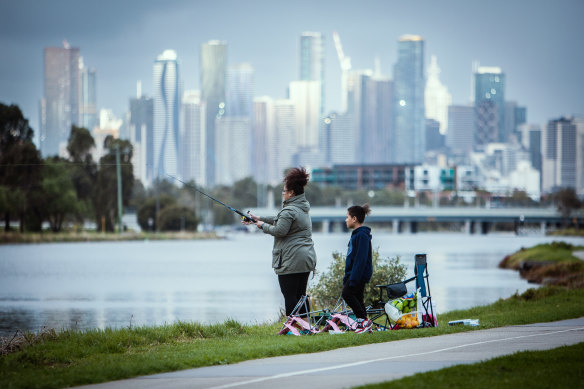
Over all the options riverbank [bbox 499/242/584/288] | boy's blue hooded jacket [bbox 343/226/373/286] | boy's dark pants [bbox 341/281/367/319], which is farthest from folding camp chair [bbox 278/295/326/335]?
riverbank [bbox 499/242/584/288]

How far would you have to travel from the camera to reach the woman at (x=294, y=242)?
507 inches

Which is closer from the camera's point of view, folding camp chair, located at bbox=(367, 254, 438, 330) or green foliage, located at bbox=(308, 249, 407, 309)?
folding camp chair, located at bbox=(367, 254, 438, 330)

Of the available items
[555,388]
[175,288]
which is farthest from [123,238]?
[555,388]

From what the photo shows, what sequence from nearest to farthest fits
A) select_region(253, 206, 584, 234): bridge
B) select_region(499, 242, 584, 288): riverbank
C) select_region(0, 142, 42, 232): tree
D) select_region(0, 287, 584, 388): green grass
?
select_region(0, 287, 584, 388): green grass, select_region(499, 242, 584, 288): riverbank, select_region(0, 142, 42, 232): tree, select_region(253, 206, 584, 234): bridge

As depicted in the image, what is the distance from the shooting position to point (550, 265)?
42.1 meters

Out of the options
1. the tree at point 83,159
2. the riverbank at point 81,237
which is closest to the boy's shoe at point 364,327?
the riverbank at point 81,237

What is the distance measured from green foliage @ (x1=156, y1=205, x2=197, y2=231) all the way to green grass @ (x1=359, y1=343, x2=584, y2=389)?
4743 inches

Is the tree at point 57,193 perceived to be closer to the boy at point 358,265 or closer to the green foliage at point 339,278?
the green foliage at point 339,278

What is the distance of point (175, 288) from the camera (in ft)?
131

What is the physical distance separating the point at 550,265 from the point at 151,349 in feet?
107

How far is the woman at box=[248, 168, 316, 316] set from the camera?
12.9 meters

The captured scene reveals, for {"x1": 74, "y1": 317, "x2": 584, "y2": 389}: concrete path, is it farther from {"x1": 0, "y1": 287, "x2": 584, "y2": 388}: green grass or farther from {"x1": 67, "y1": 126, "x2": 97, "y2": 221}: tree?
{"x1": 67, "y1": 126, "x2": 97, "y2": 221}: tree

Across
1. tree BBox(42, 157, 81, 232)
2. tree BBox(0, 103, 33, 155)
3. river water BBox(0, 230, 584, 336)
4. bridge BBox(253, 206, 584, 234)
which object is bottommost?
bridge BBox(253, 206, 584, 234)

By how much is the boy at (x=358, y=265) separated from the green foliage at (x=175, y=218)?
11701 centimetres
